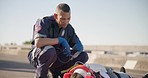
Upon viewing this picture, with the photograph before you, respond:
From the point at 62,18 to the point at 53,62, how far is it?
645 mm

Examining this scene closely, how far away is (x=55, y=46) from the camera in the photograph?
15.6ft

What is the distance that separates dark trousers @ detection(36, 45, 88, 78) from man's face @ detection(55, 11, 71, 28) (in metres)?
0.37

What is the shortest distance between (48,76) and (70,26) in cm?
81

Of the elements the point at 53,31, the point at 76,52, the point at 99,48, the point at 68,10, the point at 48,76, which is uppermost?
the point at 68,10

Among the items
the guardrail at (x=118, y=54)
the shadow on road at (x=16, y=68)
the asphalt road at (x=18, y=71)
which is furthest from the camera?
the guardrail at (x=118, y=54)

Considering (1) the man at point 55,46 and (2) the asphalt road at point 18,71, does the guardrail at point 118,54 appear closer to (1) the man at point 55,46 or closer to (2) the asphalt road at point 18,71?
(2) the asphalt road at point 18,71

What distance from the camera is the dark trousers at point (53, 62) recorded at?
14.6 feet

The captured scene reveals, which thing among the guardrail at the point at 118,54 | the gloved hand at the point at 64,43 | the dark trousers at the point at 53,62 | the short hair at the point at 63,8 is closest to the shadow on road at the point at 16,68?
the guardrail at the point at 118,54

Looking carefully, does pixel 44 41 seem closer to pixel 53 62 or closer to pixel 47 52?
pixel 47 52

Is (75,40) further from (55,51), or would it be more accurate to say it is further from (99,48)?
(99,48)

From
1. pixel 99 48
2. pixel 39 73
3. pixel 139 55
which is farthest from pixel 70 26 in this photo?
pixel 99 48

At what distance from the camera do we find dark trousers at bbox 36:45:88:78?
4.45m

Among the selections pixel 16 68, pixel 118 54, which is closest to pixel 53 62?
pixel 16 68

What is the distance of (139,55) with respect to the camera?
14.0 m
